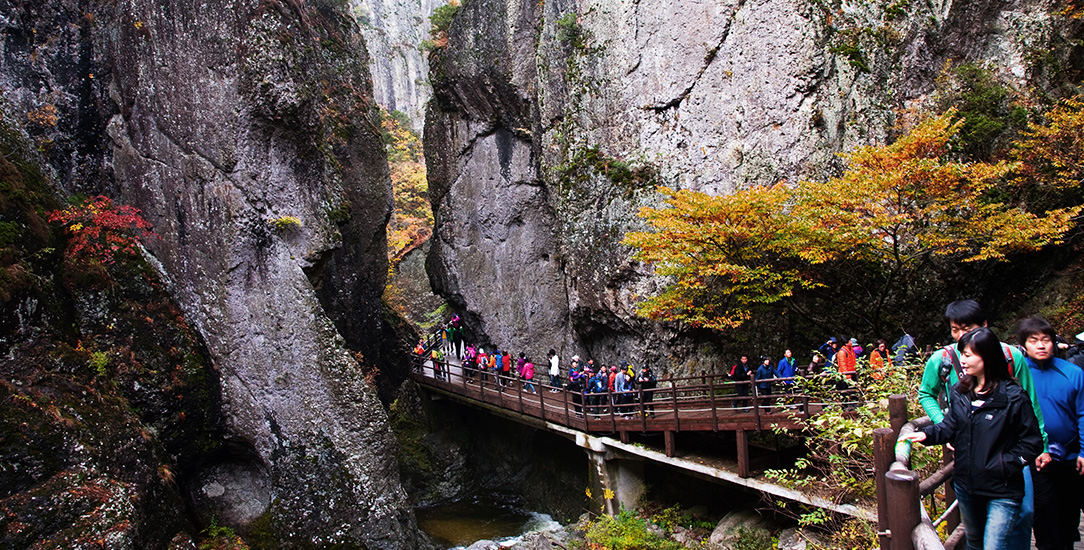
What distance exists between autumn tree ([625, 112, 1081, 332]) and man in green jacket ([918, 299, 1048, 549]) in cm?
731

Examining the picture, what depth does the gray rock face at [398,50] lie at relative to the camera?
4847cm

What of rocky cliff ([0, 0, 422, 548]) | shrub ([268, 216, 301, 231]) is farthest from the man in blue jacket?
shrub ([268, 216, 301, 231])

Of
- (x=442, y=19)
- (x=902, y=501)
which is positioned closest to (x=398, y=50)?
(x=442, y=19)

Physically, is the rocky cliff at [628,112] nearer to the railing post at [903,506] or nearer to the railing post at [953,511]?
the railing post at [953,511]

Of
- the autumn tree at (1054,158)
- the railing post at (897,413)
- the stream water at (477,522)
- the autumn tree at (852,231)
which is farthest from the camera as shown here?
the stream water at (477,522)

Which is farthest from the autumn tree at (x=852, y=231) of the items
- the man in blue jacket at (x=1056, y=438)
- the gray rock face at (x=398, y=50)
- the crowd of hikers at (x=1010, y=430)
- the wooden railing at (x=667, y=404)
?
the gray rock face at (x=398, y=50)

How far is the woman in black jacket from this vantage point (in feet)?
9.45

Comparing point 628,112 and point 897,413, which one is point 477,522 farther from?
point 897,413

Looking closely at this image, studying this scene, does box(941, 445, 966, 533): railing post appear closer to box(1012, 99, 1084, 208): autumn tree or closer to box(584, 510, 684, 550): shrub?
box(584, 510, 684, 550): shrub

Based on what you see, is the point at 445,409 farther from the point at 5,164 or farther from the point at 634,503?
the point at 5,164

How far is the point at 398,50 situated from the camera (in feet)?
166

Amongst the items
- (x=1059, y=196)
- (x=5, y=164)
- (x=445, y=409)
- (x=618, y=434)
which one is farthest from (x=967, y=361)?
(x=445, y=409)

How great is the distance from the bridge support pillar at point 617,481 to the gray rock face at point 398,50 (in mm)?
39058

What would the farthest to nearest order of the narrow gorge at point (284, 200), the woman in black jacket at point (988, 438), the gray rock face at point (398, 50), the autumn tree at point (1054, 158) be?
the gray rock face at point (398, 50) < the autumn tree at point (1054, 158) < the narrow gorge at point (284, 200) < the woman in black jacket at point (988, 438)
